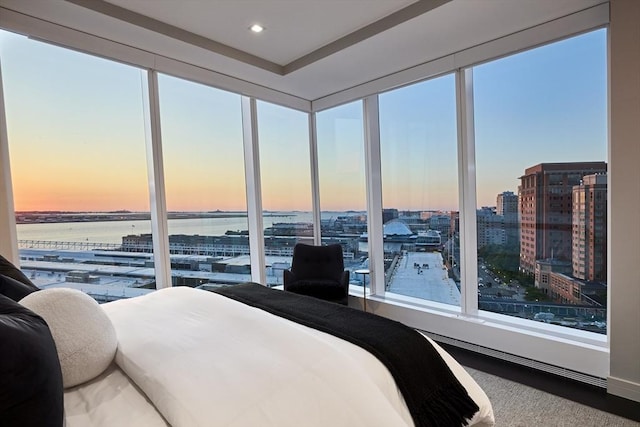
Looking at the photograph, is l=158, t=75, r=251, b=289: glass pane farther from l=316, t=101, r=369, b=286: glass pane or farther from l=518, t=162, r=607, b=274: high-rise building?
l=518, t=162, r=607, b=274: high-rise building

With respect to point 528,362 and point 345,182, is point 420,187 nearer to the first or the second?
point 345,182

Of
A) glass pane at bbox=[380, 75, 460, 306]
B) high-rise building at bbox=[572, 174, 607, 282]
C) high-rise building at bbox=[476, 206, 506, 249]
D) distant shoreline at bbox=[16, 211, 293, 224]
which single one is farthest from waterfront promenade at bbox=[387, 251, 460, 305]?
distant shoreline at bbox=[16, 211, 293, 224]

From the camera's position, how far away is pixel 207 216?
3.58m

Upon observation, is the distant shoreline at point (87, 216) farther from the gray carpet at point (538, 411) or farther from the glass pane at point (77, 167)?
the gray carpet at point (538, 411)

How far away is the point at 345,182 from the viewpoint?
4.31 metres

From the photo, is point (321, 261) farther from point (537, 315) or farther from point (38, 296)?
point (38, 296)

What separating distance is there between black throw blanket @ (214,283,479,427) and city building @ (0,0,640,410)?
1662 mm

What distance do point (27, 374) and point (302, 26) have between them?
2.78 metres

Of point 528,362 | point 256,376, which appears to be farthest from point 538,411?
point 256,376

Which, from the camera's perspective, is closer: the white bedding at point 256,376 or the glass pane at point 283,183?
the white bedding at point 256,376

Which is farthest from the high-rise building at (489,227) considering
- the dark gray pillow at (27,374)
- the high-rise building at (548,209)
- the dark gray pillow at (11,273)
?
the dark gray pillow at (11,273)

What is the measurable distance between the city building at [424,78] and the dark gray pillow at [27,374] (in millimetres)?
1930

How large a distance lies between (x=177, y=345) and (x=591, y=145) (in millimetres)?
3096

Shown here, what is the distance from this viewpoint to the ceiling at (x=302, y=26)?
237cm
